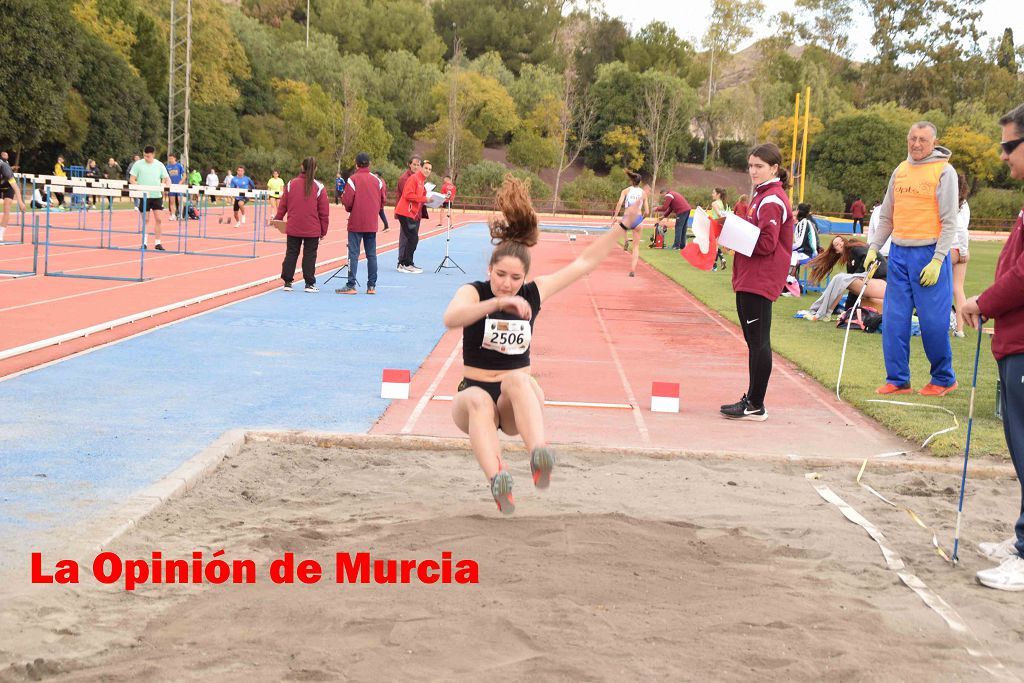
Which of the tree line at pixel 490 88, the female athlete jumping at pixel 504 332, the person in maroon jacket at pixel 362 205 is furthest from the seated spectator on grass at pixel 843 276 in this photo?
the tree line at pixel 490 88

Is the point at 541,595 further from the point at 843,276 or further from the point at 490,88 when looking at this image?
the point at 490,88

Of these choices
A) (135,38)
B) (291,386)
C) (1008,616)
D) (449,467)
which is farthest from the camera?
(135,38)

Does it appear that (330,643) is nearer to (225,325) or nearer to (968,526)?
(968,526)

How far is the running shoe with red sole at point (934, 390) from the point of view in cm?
937

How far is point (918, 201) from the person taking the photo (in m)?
8.89

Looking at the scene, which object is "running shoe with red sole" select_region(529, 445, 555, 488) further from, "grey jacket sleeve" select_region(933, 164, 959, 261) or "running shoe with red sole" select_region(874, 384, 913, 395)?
"running shoe with red sole" select_region(874, 384, 913, 395)

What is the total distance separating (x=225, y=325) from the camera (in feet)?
40.7

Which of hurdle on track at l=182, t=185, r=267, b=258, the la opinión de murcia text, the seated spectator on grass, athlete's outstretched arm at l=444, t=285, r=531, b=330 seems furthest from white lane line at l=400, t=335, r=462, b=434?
hurdle on track at l=182, t=185, r=267, b=258

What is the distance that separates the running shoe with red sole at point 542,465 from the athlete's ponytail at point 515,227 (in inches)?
37.3

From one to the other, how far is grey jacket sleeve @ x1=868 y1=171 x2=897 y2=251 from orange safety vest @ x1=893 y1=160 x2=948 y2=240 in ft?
0.35

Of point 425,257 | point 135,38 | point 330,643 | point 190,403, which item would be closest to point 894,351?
point 190,403

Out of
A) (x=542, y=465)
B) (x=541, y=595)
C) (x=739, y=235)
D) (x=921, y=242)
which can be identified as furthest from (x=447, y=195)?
(x=541, y=595)

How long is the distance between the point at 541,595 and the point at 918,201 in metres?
5.96

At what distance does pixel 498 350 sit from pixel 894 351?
5.07m
